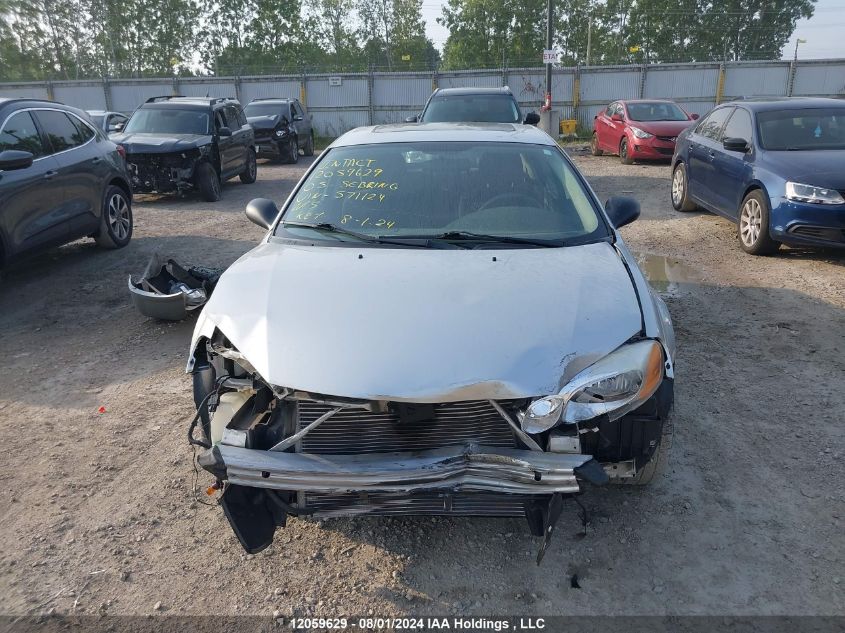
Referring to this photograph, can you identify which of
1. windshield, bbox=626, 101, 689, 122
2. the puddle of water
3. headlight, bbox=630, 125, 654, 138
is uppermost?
windshield, bbox=626, 101, 689, 122

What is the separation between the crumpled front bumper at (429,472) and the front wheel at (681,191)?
27.2 ft

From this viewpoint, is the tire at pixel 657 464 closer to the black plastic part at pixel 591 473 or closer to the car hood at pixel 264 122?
the black plastic part at pixel 591 473

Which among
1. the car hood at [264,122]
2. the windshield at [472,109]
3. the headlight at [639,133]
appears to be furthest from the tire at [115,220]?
the headlight at [639,133]

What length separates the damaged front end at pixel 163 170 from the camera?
11.2 m

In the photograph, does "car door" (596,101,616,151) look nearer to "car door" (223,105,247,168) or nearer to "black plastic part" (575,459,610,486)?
"car door" (223,105,247,168)

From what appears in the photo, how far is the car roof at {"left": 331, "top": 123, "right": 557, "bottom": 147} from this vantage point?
4.28m

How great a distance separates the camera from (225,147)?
12.5 metres

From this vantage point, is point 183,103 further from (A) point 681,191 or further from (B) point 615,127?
(B) point 615,127

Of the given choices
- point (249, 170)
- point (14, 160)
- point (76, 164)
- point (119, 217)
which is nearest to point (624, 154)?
point (249, 170)

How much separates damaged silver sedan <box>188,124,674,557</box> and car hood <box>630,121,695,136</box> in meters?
13.3

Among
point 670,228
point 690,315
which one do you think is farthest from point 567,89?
point 690,315

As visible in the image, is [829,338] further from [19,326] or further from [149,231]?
[149,231]

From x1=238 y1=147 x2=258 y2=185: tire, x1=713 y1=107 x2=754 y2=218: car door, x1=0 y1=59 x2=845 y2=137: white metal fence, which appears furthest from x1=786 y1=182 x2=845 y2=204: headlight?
x1=0 y1=59 x2=845 y2=137: white metal fence

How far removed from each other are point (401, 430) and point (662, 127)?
586 inches
